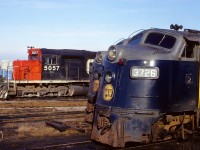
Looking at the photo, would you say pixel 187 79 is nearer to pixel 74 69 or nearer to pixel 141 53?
pixel 141 53

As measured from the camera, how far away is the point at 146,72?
23.8ft

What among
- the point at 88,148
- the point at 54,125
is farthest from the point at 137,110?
the point at 54,125

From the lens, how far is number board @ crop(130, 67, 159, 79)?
7238mm

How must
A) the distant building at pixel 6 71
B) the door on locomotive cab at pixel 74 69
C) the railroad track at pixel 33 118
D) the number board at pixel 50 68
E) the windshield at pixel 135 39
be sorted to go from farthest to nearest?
1. the door on locomotive cab at pixel 74 69
2. the number board at pixel 50 68
3. the distant building at pixel 6 71
4. the railroad track at pixel 33 118
5. the windshield at pixel 135 39

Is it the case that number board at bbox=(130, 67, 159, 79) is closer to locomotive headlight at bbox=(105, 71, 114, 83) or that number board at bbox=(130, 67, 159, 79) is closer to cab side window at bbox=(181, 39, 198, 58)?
locomotive headlight at bbox=(105, 71, 114, 83)

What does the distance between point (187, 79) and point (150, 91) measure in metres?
1.08

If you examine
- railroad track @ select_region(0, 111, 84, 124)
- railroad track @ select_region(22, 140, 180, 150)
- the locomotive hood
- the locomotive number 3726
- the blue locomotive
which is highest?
the locomotive number 3726

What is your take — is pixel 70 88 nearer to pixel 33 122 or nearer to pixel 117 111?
pixel 33 122

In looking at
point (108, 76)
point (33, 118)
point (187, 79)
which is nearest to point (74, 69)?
point (33, 118)

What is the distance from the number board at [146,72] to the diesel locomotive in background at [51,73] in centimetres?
1457

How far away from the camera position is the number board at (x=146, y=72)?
7.24 metres

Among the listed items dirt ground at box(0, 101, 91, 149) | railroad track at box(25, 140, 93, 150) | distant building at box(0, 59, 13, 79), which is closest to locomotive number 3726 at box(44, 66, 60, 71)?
Result: distant building at box(0, 59, 13, 79)

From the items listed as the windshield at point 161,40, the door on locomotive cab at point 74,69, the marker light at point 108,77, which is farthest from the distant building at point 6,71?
the windshield at point 161,40

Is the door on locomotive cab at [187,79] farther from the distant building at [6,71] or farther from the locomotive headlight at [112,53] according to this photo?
the distant building at [6,71]
